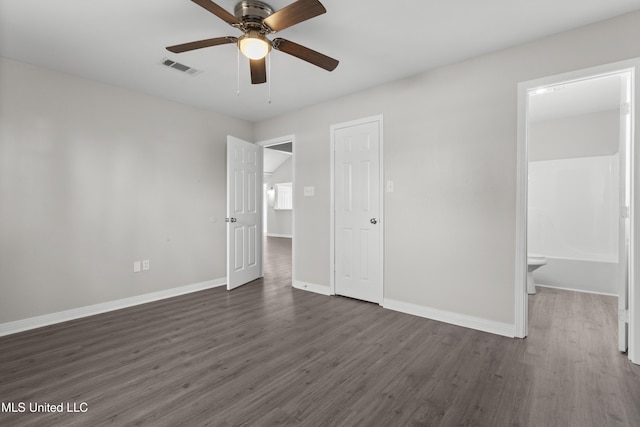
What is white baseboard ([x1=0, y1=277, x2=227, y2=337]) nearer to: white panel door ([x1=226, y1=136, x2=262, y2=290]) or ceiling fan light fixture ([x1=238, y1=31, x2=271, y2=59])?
white panel door ([x1=226, y1=136, x2=262, y2=290])

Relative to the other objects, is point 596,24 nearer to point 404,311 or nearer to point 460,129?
point 460,129

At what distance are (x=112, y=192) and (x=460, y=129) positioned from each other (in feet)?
12.8

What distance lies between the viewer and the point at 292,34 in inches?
100

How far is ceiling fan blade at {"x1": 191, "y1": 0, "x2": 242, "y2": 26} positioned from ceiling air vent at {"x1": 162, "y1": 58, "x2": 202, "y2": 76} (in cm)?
132

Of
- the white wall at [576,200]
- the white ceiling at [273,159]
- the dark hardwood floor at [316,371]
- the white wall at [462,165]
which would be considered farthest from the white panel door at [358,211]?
the white ceiling at [273,159]

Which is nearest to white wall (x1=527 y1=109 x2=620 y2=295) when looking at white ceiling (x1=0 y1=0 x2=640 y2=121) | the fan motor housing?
white ceiling (x1=0 y1=0 x2=640 y2=121)

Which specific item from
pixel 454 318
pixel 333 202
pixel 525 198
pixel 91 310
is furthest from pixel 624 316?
pixel 91 310

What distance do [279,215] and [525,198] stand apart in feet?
31.5

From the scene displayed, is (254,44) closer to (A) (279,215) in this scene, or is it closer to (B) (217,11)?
(B) (217,11)

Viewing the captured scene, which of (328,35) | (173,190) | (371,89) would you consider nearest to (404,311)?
(371,89)

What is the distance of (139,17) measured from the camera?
7.54 feet

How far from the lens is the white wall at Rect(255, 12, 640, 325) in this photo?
8.57 ft

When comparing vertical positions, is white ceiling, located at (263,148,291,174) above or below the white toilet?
above

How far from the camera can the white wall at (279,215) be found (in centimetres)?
1126
